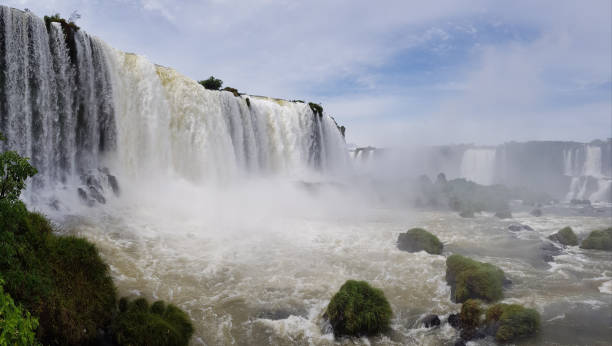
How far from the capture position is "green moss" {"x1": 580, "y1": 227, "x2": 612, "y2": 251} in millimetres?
16281

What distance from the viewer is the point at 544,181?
52906 mm

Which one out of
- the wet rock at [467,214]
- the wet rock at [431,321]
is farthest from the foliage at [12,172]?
the wet rock at [467,214]

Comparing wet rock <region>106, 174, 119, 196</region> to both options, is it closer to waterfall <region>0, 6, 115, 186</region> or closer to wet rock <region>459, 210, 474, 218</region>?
waterfall <region>0, 6, 115, 186</region>

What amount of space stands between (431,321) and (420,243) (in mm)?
6761

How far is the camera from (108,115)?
18484 millimetres

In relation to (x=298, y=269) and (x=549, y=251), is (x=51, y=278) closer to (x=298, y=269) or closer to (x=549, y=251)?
(x=298, y=269)

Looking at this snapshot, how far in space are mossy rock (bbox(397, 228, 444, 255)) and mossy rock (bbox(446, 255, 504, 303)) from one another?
3499 millimetres

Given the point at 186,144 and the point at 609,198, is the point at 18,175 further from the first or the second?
the point at 609,198

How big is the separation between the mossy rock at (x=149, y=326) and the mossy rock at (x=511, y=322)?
23.7 ft

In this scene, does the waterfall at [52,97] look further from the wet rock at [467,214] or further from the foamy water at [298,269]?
the wet rock at [467,214]

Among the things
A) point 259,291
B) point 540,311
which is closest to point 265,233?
point 259,291

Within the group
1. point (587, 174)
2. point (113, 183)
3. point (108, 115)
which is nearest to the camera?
point (113, 183)

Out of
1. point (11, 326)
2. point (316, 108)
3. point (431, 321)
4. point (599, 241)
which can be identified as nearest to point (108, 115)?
point (11, 326)

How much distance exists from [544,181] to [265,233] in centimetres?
5294
